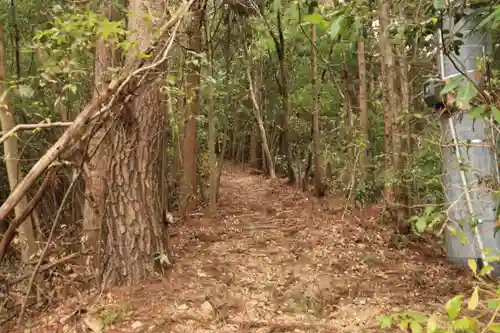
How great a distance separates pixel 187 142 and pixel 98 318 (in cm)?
638

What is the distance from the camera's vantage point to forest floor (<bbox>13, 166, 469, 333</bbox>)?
512 centimetres

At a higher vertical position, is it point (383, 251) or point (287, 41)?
point (287, 41)

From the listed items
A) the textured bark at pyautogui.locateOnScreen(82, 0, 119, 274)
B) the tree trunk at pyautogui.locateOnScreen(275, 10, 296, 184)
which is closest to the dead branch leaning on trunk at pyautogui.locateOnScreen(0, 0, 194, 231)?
the textured bark at pyautogui.locateOnScreen(82, 0, 119, 274)

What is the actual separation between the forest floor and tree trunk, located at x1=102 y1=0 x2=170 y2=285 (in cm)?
32

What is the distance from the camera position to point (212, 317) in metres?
5.23

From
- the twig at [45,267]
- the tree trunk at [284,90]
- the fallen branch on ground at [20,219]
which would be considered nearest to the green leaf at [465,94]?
the fallen branch on ground at [20,219]

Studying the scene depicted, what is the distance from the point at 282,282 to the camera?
6469 mm

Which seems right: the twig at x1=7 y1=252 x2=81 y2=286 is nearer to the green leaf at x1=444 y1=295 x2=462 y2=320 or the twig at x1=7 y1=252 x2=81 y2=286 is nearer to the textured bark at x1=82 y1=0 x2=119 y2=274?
the textured bark at x1=82 y1=0 x2=119 y2=274

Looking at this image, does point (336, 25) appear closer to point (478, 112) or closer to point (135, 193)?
point (478, 112)

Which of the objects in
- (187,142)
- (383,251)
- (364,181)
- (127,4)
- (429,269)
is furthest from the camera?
(187,142)

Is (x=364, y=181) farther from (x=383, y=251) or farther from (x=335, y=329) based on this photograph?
(x=335, y=329)

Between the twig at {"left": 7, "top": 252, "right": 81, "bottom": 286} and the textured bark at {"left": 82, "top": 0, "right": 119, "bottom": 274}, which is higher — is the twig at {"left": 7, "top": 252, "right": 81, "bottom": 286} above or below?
below

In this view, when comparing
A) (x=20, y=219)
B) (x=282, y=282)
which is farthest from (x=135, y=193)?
(x=282, y=282)

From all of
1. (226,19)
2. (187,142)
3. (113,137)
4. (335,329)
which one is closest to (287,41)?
(226,19)
